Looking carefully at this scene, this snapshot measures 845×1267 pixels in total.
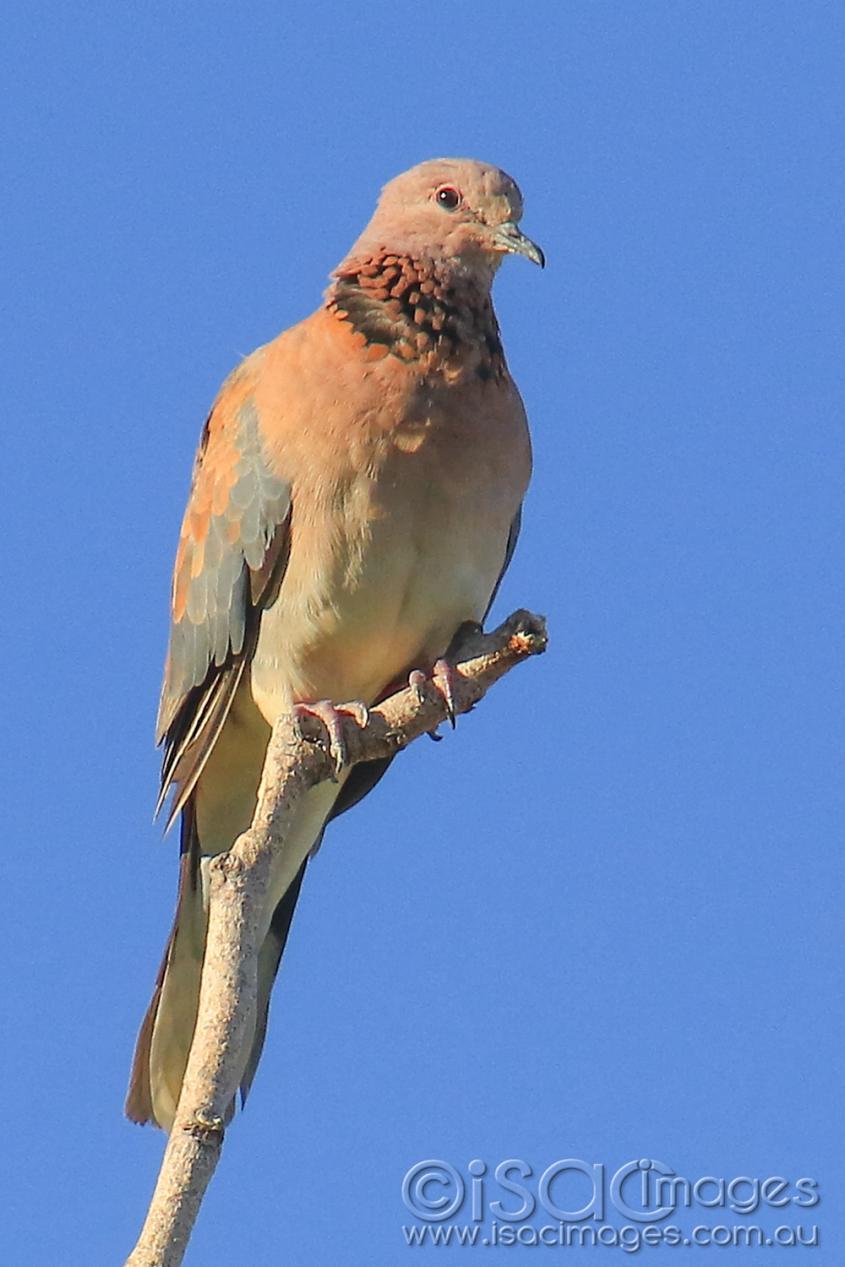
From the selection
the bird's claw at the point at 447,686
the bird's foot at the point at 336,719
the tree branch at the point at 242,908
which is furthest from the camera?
the bird's claw at the point at 447,686

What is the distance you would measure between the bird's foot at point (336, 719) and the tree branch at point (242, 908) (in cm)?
2

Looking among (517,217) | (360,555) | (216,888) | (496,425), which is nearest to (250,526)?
(360,555)

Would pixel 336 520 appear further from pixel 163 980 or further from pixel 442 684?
pixel 163 980

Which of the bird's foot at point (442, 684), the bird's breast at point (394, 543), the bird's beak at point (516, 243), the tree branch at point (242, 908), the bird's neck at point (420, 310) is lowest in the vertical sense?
the tree branch at point (242, 908)

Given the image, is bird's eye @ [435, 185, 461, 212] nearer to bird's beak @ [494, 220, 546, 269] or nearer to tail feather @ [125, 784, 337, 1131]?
bird's beak @ [494, 220, 546, 269]

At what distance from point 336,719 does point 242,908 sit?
2.85ft

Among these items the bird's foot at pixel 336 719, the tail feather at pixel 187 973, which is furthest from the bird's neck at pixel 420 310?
the tail feather at pixel 187 973

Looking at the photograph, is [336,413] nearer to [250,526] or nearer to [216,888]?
[250,526]

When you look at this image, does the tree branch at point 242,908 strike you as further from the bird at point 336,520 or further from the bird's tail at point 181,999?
the bird's tail at point 181,999

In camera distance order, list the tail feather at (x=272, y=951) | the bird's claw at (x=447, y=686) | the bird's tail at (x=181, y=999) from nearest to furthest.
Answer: the bird's claw at (x=447, y=686) → the bird's tail at (x=181, y=999) → the tail feather at (x=272, y=951)

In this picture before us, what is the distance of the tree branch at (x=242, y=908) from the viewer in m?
3.59

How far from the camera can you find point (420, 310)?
5844 mm

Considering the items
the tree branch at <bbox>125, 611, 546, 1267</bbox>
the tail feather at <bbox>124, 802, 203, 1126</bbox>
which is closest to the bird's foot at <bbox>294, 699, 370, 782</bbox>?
the tree branch at <bbox>125, 611, 546, 1267</bbox>

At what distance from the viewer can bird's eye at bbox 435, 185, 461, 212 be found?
20.2 feet
